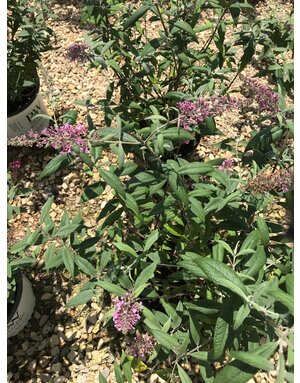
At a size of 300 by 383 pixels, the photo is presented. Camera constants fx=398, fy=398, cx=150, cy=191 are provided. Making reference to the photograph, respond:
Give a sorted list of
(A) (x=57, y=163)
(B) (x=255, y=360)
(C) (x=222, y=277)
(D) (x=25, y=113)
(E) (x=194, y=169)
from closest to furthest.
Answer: (B) (x=255, y=360)
(C) (x=222, y=277)
(A) (x=57, y=163)
(E) (x=194, y=169)
(D) (x=25, y=113)

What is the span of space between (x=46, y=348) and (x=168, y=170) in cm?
150

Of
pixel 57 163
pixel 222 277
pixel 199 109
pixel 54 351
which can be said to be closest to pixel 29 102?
pixel 57 163

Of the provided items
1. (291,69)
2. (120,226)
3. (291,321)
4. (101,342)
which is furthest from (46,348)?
(291,69)

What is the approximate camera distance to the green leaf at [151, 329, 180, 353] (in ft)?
4.77

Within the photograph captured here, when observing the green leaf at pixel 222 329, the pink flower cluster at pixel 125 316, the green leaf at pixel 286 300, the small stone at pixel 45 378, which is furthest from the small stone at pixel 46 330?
the green leaf at pixel 286 300

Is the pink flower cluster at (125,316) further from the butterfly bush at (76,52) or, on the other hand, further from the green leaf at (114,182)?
the butterfly bush at (76,52)

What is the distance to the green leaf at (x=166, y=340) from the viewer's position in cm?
146

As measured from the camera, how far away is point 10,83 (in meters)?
2.80

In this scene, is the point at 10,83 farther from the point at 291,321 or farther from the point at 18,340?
the point at 291,321

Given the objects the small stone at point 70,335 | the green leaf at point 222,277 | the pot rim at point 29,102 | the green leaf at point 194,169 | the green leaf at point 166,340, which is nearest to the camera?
the green leaf at point 222,277

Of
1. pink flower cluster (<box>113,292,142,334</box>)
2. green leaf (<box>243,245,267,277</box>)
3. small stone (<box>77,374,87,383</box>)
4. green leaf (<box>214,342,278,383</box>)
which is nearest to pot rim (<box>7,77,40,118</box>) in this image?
small stone (<box>77,374,87,383</box>)

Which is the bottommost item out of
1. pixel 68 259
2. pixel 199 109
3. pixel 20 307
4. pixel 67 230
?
pixel 20 307

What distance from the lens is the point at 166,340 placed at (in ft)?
4.80

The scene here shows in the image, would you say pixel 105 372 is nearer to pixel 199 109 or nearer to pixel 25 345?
pixel 25 345
